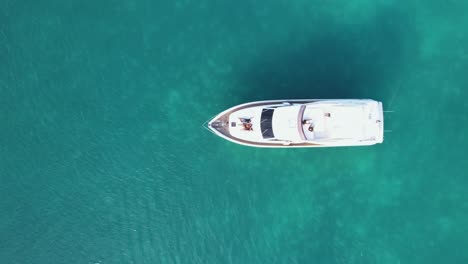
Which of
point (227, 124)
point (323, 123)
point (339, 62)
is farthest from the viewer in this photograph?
point (339, 62)

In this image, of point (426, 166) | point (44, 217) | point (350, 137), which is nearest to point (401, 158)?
point (426, 166)

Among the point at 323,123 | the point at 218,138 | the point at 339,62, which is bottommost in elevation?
the point at 218,138

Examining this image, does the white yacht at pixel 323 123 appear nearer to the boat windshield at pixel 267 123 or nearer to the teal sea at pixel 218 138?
the boat windshield at pixel 267 123

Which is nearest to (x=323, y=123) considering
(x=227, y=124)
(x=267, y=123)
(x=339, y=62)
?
(x=267, y=123)

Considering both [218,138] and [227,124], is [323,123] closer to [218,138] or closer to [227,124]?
[227,124]

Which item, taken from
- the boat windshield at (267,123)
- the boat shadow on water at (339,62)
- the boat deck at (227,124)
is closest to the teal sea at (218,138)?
the boat shadow on water at (339,62)

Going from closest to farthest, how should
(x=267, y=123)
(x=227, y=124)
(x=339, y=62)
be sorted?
(x=267, y=123)
(x=227, y=124)
(x=339, y=62)
